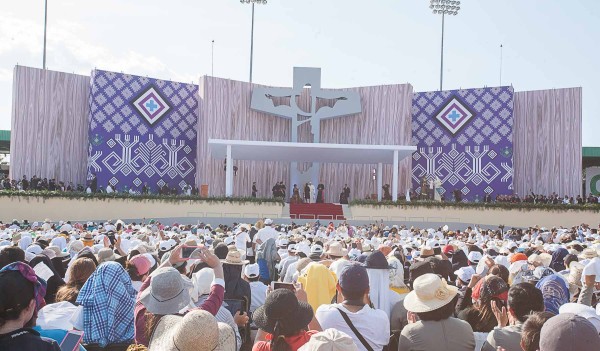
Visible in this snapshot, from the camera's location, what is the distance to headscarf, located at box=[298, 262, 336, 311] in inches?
224

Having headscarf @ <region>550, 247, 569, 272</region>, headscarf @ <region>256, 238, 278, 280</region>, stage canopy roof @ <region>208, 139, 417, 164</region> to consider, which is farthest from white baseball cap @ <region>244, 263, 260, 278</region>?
stage canopy roof @ <region>208, 139, 417, 164</region>

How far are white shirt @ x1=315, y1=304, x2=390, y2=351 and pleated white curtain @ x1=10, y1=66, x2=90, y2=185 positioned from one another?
30.8 m

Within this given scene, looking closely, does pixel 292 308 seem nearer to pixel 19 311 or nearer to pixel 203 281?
pixel 19 311

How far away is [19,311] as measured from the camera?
3098 mm

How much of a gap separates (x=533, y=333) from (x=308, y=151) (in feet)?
94.6

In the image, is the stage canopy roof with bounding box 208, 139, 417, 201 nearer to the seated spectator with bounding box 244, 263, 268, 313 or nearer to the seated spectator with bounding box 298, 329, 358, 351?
the seated spectator with bounding box 244, 263, 268, 313

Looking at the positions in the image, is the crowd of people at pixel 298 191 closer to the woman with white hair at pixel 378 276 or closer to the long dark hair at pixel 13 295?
the woman with white hair at pixel 378 276

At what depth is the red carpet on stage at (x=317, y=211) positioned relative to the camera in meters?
29.8

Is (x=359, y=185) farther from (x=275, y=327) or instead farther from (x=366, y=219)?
(x=275, y=327)

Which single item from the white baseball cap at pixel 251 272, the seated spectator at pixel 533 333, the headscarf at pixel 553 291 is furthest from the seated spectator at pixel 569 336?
the white baseball cap at pixel 251 272

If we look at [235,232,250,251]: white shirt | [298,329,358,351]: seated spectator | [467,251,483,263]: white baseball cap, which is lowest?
[235,232,250,251]: white shirt

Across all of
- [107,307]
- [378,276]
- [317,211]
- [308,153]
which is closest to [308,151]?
[308,153]

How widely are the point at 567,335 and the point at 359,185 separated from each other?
1348 inches

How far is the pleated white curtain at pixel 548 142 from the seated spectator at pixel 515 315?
32.6 meters
